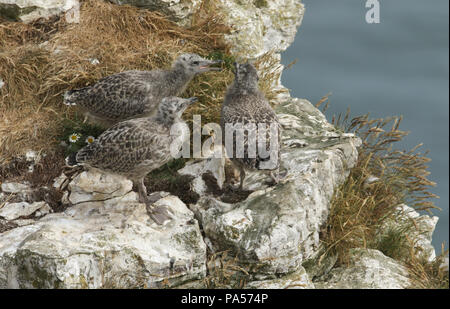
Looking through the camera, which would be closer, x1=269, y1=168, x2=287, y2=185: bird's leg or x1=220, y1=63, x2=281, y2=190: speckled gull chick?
x1=220, y1=63, x2=281, y2=190: speckled gull chick

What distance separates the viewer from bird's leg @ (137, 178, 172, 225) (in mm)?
7328

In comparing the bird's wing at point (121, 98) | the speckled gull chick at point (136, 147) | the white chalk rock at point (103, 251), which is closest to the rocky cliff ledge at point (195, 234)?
the white chalk rock at point (103, 251)

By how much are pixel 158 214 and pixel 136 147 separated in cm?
97

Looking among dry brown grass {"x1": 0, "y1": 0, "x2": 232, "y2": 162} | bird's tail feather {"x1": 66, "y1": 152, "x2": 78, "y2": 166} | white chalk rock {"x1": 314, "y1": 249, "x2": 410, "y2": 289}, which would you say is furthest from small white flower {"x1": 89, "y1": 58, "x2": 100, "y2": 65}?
white chalk rock {"x1": 314, "y1": 249, "x2": 410, "y2": 289}

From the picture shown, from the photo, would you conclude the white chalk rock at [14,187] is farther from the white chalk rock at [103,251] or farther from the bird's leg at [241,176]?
the bird's leg at [241,176]

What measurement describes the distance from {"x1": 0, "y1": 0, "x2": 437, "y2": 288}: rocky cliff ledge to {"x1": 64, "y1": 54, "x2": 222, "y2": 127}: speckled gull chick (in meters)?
0.93

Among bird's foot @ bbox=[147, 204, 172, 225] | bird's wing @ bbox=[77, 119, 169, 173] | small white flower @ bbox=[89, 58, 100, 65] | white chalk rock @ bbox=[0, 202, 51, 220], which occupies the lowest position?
white chalk rock @ bbox=[0, 202, 51, 220]

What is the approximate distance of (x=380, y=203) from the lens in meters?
8.95

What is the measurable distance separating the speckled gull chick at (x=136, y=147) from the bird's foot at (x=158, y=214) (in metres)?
0.01

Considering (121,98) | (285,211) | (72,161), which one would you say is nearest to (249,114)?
(285,211)

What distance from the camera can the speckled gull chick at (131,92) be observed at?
27.0 ft

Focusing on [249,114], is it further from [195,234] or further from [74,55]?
[74,55]

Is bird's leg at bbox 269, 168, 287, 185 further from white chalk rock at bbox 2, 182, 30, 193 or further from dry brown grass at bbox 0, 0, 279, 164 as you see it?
white chalk rock at bbox 2, 182, 30, 193

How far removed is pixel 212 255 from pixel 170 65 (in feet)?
11.8
